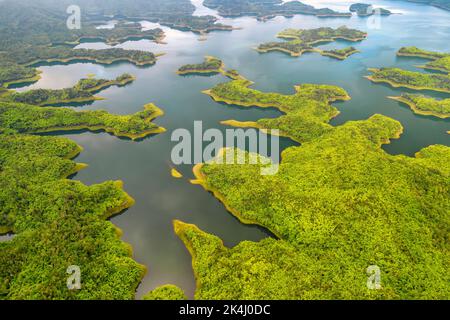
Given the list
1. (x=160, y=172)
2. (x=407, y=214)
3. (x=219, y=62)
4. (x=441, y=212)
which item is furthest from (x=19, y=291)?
(x=219, y=62)

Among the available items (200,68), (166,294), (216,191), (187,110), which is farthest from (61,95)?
(166,294)

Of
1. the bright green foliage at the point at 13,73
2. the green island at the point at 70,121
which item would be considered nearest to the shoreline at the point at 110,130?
the green island at the point at 70,121

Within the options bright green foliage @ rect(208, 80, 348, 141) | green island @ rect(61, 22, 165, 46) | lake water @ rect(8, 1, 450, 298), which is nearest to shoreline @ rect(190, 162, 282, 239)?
lake water @ rect(8, 1, 450, 298)

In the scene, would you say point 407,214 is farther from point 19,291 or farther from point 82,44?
point 82,44

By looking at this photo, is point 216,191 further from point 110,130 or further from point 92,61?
point 92,61

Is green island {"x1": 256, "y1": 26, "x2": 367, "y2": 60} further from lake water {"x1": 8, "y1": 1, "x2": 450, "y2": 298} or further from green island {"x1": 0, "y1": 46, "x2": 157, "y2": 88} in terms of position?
green island {"x1": 0, "y1": 46, "x2": 157, "y2": 88}
